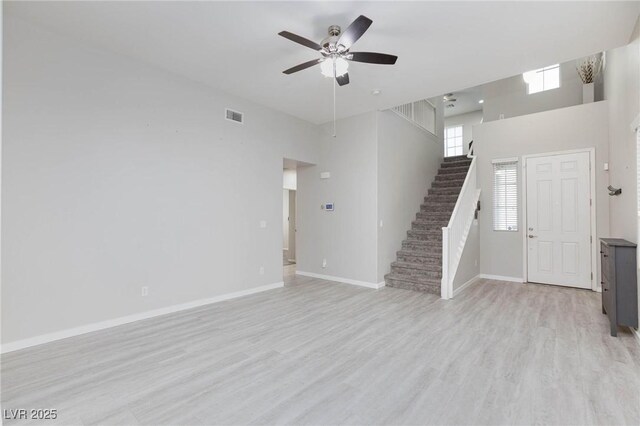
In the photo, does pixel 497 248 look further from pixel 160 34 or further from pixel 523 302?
pixel 160 34

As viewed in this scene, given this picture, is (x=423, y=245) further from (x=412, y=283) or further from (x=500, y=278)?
(x=500, y=278)

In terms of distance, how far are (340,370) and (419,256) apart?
377cm

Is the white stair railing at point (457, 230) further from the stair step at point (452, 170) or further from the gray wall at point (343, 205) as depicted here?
the stair step at point (452, 170)

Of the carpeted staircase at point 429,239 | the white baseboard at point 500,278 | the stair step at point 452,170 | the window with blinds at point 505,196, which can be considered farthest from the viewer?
the stair step at point 452,170

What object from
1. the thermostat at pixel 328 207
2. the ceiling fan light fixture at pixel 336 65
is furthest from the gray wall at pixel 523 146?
the ceiling fan light fixture at pixel 336 65

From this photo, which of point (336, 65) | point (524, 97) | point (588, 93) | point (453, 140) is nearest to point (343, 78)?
point (336, 65)

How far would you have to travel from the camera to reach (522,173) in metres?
6.12

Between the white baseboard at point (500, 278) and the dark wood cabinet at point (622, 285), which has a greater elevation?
the dark wood cabinet at point (622, 285)

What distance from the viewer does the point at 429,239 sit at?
20.6 feet

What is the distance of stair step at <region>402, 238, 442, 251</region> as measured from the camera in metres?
Result: 5.99

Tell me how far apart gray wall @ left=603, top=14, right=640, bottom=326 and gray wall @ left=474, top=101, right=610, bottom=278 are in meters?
0.32

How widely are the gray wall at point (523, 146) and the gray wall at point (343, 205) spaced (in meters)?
2.66

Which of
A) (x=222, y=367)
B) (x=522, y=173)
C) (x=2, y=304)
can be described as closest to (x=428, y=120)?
(x=522, y=173)

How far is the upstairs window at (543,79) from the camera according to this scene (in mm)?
7105
